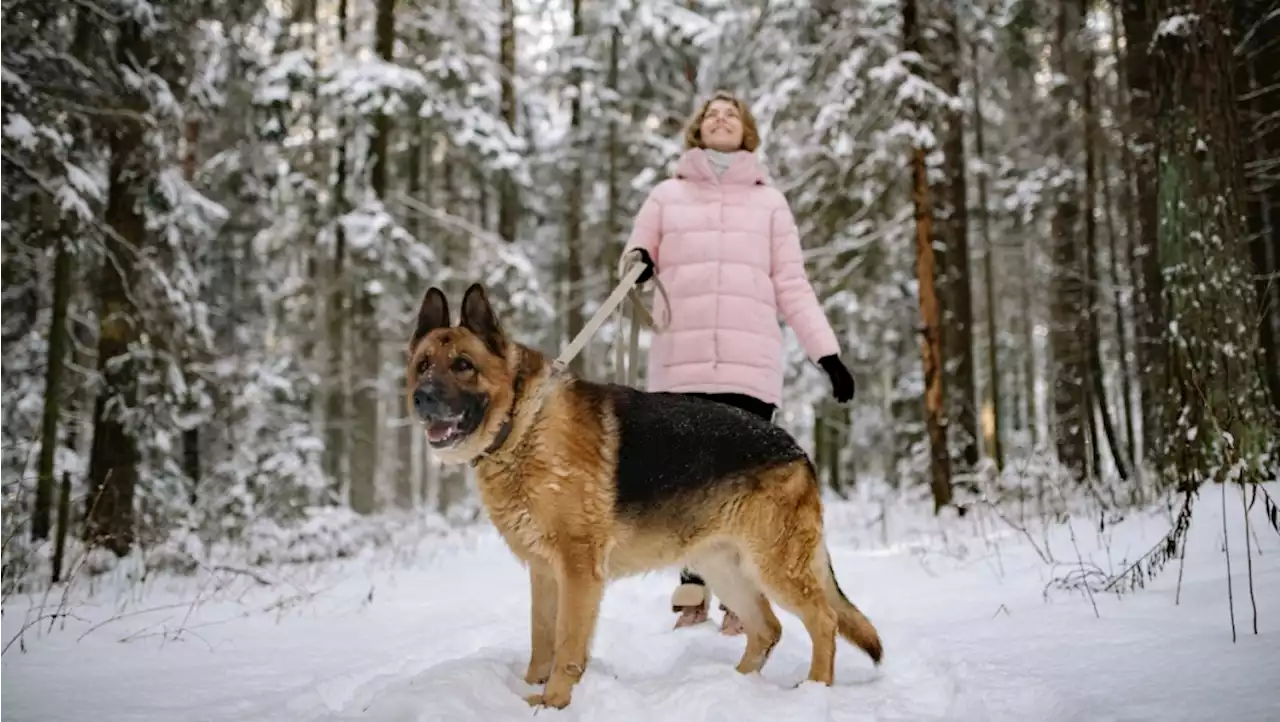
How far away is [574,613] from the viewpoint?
10.7ft

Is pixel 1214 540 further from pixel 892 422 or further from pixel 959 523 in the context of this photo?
pixel 892 422

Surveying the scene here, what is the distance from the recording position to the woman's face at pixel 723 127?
4891mm

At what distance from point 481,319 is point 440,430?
551 millimetres

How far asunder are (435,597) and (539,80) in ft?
46.0

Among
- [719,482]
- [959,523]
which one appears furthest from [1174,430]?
[719,482]

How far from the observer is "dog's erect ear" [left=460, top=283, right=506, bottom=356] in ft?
11.3

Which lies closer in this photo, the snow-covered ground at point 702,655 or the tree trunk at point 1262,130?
the snow-covered ground at point 702,655

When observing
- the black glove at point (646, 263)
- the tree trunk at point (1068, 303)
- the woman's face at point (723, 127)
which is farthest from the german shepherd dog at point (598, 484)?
the tree trunk at point (1068, 303)

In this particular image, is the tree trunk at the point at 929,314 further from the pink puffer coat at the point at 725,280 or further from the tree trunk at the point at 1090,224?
the pink puffer coat at the point at 725,280

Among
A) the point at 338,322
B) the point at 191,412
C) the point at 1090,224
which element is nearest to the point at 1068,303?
the point at 1090,224

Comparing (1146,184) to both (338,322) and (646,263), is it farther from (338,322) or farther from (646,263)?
(338,322)

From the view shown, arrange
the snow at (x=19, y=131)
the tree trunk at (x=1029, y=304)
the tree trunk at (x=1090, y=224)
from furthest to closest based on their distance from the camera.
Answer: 1. the tree trunk at (x=1029, y=304)
2. the tree trunk at (x=1090, y=224)
3. the snow at (x=19, y=131)

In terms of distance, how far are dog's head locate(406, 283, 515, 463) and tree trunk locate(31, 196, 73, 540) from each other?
19.6 ft

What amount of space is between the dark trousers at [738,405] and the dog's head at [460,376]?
1.47 m
